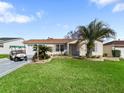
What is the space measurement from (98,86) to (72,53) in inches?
1554

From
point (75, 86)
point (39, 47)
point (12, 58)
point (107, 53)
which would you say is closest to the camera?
point (75, 86)

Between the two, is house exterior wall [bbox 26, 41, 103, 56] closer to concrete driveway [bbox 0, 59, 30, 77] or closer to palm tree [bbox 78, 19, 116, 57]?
palm tree [bbox 78, 19, 116, 57]

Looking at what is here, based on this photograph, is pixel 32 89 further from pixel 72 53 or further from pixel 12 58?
pixel 72 53

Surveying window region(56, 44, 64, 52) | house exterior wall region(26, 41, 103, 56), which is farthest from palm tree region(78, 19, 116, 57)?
window region(56, 44, 64, 52)

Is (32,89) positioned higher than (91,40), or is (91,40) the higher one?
(91,40)

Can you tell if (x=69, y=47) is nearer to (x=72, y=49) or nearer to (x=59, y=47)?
(x=72, y=49)

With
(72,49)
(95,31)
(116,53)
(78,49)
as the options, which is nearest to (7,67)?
(95,31)

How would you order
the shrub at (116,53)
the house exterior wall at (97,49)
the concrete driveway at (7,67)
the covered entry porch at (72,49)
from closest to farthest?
the concrete driveway at (7,67) → the shrub at (116,53) → the house exterior wall at (97,49) → the covered entry porch at (72,49)

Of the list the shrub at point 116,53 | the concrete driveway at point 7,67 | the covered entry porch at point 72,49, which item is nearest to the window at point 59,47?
the covered entry porch at point 72,49

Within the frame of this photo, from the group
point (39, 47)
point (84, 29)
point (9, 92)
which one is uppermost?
point (84, 29)

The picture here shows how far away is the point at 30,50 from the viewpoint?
205 feet

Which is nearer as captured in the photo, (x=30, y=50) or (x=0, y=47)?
(x=30, y=50)

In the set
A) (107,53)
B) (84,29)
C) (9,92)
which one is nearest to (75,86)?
(9,92)

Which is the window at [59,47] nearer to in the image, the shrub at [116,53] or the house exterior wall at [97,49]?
the house exterior wall at [97,49]
